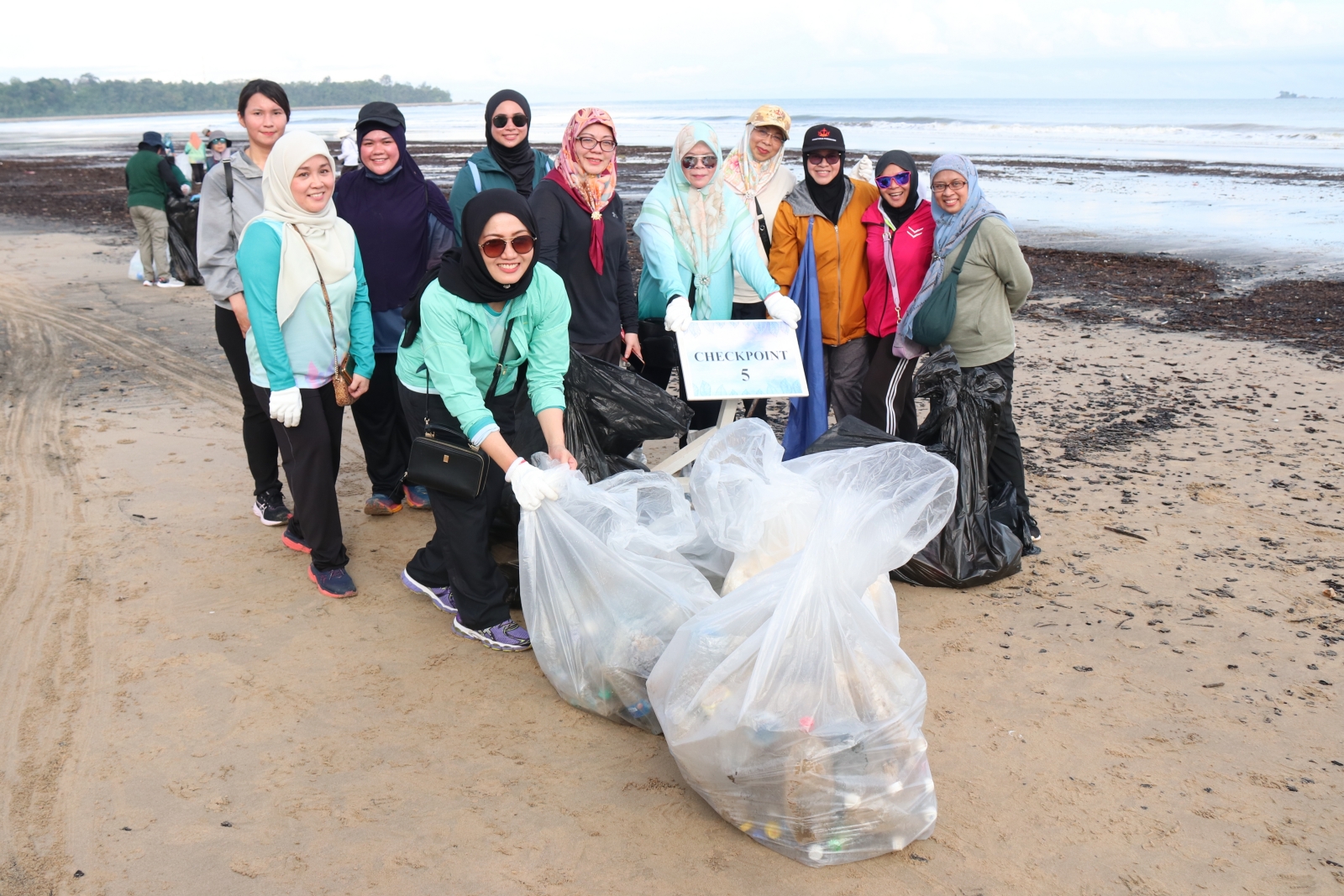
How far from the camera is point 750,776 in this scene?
2201 mm

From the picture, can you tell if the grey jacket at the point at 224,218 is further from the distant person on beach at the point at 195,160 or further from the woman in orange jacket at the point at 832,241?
the distant person on beach at the point at 195,160

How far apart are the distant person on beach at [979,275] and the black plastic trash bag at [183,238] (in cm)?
860

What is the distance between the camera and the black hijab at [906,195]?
407 centimetres

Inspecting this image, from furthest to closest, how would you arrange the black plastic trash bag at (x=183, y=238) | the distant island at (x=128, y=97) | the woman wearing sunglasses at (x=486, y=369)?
the distant island at (x=128, y=97), the black plastic trash bag at (x=183, y=238), the woman wearing sunglasses at (x=486, y=369)

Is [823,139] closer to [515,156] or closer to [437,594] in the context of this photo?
[515,156]

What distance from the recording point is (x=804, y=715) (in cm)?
216

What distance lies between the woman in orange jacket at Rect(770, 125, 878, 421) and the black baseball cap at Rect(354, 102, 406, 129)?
165 cm

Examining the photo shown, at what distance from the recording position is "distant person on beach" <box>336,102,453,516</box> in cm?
371

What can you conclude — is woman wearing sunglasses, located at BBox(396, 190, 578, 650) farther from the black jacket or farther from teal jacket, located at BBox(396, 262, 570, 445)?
the black jacket

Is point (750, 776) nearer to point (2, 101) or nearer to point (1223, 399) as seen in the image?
point (1223, 399)

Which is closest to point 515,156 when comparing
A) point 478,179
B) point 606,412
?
point 478,179

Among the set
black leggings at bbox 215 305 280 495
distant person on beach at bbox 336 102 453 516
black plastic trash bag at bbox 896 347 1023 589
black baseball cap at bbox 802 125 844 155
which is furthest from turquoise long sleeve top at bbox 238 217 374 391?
black plastic trash bag at bbox 896 347 1023 589

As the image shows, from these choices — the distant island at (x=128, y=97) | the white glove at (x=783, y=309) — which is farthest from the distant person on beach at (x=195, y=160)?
the distant island at (x=128, y=97)

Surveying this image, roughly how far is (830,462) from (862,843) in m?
1.15
